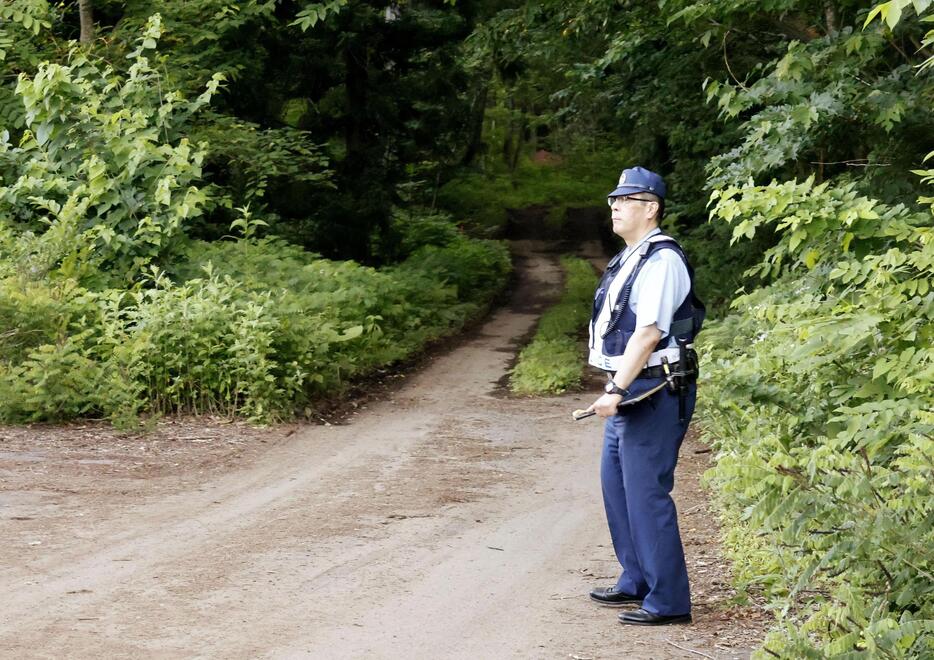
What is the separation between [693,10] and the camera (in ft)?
34.0

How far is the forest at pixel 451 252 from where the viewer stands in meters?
5.21

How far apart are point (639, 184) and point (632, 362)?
2.96ft

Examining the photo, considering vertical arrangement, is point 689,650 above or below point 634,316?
below

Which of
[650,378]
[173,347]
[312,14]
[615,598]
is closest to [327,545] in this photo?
[615,598]

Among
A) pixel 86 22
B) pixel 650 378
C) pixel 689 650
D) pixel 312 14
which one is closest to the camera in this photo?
pixel 689 650

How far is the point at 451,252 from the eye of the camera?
2711 centimetres

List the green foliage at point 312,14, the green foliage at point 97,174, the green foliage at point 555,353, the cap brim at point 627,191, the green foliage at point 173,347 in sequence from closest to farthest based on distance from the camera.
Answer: the cap brim at point 627,191 < the green foliage at point 173,347 < the green foliage at point 97,174 < the green foliage at point 555,353 < the green foliage at point 312,14

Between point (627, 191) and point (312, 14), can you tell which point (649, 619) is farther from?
point (312, 14)

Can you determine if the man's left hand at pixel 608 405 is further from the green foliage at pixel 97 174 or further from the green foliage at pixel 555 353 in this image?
the green foliage at pixel 555 353

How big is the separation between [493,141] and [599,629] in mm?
52316

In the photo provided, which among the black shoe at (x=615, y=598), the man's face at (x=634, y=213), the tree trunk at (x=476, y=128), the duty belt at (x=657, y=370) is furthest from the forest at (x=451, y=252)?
the tree trunk at (x=476, y=128)

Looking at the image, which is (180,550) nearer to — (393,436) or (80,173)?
(393,436)

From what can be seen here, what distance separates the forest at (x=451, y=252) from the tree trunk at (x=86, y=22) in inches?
2.2

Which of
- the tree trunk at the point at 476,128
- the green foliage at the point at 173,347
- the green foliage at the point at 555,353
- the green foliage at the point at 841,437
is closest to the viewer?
the green foliage at the point at 841,437
